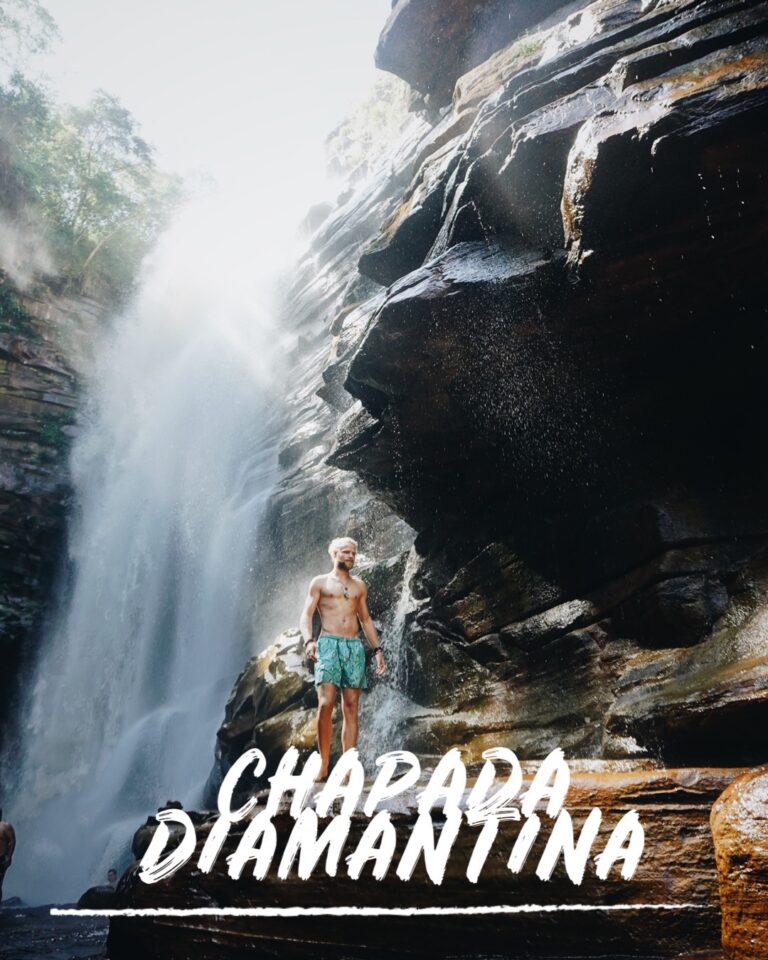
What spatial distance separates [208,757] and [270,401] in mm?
14075

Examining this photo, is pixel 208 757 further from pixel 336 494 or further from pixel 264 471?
pixel 264 471

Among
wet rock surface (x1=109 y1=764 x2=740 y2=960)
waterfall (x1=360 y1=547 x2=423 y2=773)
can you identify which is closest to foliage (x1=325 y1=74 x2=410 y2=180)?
waterfall (x1=360 y1=547 x2=423 y2=773)

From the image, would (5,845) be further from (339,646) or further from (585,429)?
(585,429)

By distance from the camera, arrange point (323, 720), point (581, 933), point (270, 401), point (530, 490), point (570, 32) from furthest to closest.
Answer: point (270, 401), point (570, 32), point (530, 490), point (323, 720), point (581, 933)

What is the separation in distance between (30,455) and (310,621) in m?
19.3

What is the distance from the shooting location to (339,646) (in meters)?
6.05

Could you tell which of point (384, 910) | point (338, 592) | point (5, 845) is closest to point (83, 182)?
point (5, 845)

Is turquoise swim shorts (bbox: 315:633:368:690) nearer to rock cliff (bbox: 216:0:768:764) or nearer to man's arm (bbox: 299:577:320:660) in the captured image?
man's arm (bbox: 299:577:320:660)

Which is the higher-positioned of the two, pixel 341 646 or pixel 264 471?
pixel 264 471

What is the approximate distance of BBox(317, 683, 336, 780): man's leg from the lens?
571 centimetres

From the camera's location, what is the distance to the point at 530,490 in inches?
359

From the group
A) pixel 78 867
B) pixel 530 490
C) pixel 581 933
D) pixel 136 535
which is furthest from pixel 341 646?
pixel 136 535

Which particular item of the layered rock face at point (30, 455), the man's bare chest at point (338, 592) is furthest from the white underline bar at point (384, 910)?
the layered rock face at point (30, 455)

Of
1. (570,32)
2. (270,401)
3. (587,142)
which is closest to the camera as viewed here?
(587,142)
